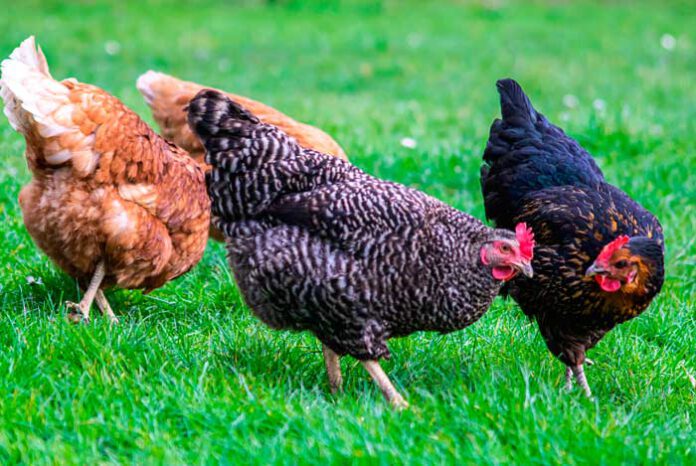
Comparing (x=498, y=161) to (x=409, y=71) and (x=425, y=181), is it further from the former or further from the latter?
(x=409, y=71)

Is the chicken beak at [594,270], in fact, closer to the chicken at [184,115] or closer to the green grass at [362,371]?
the green grass at [362,371]

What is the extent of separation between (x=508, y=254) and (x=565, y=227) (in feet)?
1.91

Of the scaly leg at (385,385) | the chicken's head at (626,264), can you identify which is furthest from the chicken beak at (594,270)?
the scaly leg at (385,385)

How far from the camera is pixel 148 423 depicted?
305cm

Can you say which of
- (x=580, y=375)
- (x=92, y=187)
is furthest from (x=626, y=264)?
(x=92, y=187)

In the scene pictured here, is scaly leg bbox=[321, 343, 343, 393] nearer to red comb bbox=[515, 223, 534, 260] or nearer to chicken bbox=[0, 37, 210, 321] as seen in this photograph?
red comb bbox=[515, 223, 534, 260]

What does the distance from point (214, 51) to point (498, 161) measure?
836cm

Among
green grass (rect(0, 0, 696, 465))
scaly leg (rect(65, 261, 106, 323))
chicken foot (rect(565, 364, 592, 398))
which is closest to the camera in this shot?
green grass (rect(0, 0, 696, 465))

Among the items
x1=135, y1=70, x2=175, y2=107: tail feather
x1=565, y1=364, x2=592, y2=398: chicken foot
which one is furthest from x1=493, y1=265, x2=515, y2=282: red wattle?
x1=135, y1=70, x2=175, y2=107: tail feather

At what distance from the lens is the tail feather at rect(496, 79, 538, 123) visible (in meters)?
4.77

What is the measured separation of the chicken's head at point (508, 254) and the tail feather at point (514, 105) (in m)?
1.43

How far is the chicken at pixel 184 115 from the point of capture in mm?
5332

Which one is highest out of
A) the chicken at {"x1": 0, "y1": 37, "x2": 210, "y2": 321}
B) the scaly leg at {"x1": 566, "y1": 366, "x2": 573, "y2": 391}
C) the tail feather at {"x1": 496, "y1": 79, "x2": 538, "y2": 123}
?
the tail feather at {"x1": 496, "y1": 79, "x2": 538, "y2": 123}

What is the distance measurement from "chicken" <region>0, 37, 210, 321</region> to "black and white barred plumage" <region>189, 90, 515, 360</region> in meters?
0.74
